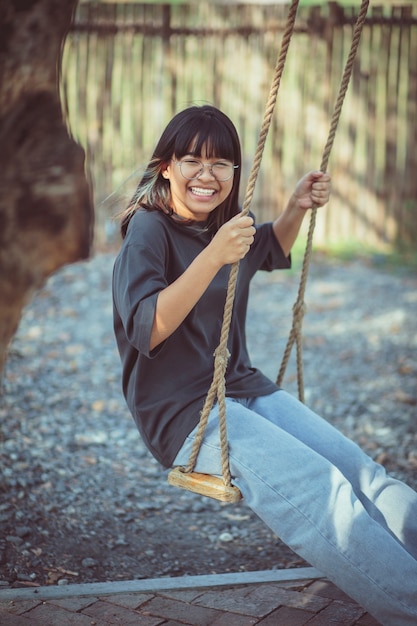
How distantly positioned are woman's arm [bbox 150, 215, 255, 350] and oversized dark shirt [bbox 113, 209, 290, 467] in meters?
0.05

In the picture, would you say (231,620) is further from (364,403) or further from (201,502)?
(364,403)

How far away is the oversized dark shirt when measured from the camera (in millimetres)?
2199

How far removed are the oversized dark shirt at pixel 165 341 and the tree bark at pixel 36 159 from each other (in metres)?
0.23

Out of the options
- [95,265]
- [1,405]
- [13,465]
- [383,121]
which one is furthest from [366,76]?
[13,465]

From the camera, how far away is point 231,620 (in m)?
2.41

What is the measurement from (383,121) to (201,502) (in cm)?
554

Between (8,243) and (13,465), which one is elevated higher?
(8,243)

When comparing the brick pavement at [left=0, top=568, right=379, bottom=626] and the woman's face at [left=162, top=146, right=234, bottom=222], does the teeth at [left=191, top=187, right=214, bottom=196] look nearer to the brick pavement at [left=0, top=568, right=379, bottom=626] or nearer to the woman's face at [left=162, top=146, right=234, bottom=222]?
the woman's face at [left=162, top=146, right=234, bottom=222]

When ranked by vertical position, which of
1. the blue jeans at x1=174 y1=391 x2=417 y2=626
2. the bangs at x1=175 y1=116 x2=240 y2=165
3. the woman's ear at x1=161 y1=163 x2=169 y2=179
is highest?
the bangs at x1=175 y1=116 x2=240 y2=165

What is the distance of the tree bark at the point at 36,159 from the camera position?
7.58ft

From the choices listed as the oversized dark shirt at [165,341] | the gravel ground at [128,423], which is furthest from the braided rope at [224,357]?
the gravel ground at [128,423]

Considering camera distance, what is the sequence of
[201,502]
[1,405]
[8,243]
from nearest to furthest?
1. [8,243]
2. [201,502]
3. [1,405]

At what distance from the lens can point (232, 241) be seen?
2154mm

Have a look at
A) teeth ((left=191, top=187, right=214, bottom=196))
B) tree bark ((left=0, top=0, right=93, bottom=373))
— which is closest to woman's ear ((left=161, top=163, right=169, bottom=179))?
teeth ((left=191, top=187, right=214, bottom=196))
